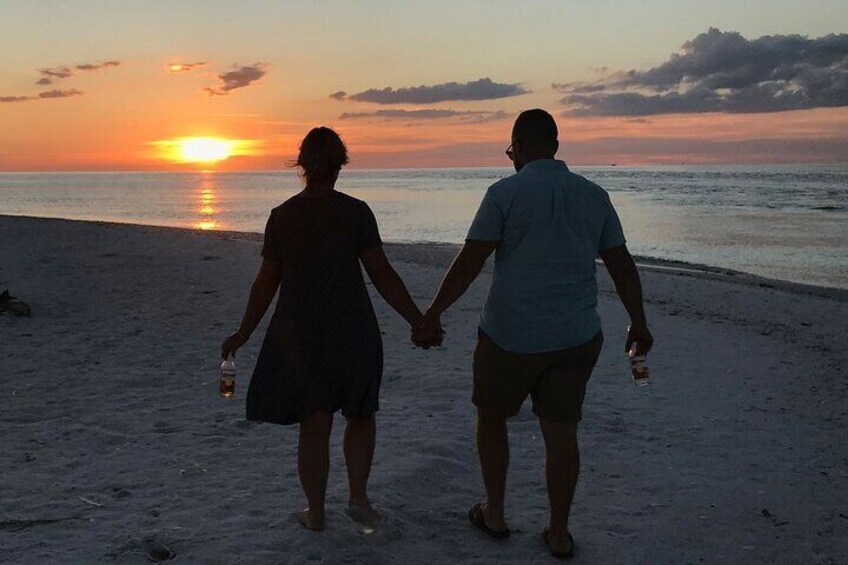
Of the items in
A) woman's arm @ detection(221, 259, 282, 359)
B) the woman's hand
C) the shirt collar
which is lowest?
the woman's hand

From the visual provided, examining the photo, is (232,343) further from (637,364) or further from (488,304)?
(637,364)

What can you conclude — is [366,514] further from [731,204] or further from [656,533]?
[731,204]

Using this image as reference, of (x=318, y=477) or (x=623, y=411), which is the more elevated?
(x=318, y=477)

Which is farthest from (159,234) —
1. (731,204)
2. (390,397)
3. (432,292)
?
(731,204)

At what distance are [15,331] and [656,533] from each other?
26.1 ft

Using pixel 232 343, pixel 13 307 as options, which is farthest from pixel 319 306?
pixel 13 307

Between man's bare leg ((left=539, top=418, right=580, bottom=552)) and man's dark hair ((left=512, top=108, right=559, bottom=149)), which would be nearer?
man's dark hair ((left=512, top=108, right=559, bottom=149))

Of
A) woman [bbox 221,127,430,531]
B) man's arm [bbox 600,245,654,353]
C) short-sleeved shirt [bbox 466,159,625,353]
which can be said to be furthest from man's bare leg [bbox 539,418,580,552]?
woman [bbox 221,127,430,531]

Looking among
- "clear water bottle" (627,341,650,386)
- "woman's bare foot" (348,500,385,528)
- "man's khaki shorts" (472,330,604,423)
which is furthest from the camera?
"woman's bare foot" (348,500,385,528)

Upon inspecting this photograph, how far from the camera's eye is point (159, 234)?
65.1 feet

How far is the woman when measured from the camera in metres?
3.78

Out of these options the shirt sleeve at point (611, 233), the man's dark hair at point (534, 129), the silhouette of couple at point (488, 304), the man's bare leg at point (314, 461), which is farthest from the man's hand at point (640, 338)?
the man's bare leg at point (314, 461)

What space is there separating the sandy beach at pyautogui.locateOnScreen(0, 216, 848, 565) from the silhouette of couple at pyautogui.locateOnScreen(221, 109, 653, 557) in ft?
1.66

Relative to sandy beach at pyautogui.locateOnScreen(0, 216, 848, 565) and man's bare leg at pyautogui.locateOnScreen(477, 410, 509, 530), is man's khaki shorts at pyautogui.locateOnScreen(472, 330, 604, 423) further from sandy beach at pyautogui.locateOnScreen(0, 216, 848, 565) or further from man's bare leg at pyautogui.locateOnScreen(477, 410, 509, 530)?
sandy beach at pyautogui.locateOnScreen(0, 216, 848, 565)
